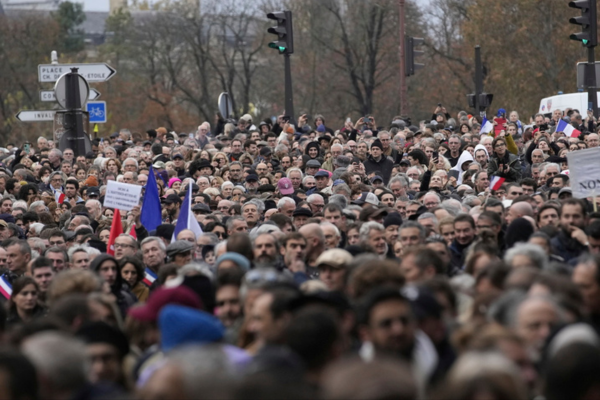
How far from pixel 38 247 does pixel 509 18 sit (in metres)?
40.2

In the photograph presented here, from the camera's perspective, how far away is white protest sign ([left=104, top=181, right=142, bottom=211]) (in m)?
15.2

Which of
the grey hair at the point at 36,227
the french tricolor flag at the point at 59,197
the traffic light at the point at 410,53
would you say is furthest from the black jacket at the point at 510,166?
the traffic light at the point at 410,53

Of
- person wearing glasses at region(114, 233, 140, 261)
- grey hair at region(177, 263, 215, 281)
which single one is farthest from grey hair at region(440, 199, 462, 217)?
grey hair at region(177, 263, 215, 281)

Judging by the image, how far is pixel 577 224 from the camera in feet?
35.0

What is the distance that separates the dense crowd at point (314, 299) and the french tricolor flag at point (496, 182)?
1.7 inches

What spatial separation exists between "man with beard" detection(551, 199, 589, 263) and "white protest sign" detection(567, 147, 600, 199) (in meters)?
1.64

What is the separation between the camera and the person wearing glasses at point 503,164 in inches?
704

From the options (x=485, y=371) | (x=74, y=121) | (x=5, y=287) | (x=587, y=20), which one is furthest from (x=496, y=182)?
(x=485, y=371)

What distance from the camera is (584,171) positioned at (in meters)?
12.7

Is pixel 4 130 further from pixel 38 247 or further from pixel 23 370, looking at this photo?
pixel 23 370

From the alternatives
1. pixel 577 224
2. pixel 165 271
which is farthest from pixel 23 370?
pixel 577 224

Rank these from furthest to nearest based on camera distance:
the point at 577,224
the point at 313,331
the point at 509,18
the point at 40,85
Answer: the point at 40,85
the point at 509,18
the point at 577,224
the point at 313,331

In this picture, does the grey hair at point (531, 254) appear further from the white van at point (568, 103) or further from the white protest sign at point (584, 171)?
the white van at point (568, 103)

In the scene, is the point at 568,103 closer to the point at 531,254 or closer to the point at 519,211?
the point at 519,211
